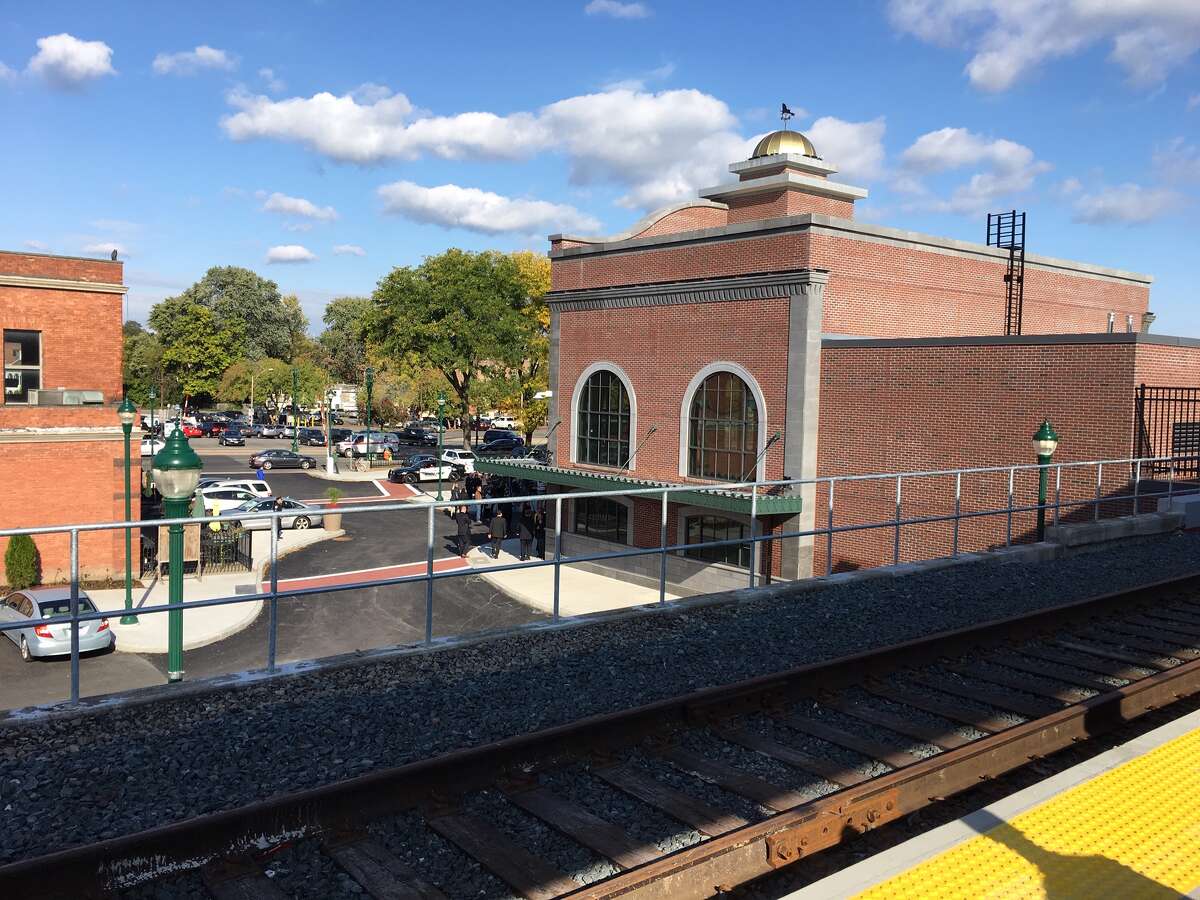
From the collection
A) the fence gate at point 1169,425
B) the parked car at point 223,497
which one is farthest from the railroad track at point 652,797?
the parked car at point 223,497

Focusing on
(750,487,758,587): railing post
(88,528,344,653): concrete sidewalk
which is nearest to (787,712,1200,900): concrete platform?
(750,487,758,587): railing post

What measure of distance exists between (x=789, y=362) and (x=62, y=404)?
2091 centimetres

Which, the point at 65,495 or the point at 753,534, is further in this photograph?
the point at 65,495

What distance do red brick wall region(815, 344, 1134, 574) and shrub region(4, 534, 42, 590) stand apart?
21.1 m

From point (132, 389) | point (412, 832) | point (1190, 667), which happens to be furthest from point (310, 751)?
point (132, 389)

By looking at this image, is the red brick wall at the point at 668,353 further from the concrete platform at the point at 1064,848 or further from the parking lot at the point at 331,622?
the concrete platform at the point at 1064,848

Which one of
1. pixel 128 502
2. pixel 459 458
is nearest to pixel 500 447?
pixel 459 458

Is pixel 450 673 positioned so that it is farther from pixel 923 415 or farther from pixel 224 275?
pixel 224 275

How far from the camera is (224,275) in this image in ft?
343

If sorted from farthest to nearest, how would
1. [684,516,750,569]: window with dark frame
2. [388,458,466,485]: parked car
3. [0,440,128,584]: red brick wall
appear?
[388,458,466,485]: parked car, [0,440,128,584]: red brick wall, [684,516,750,569]: window with dark frame

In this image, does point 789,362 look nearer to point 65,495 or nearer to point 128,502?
point 128,502

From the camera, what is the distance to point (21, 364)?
1081 inches

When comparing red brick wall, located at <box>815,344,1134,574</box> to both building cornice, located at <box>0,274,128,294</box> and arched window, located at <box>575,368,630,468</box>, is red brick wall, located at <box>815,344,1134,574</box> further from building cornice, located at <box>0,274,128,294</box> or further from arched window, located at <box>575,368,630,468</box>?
building cornice, located at <box>0,274,128,294</box>

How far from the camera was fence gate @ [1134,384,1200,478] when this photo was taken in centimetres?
1831
